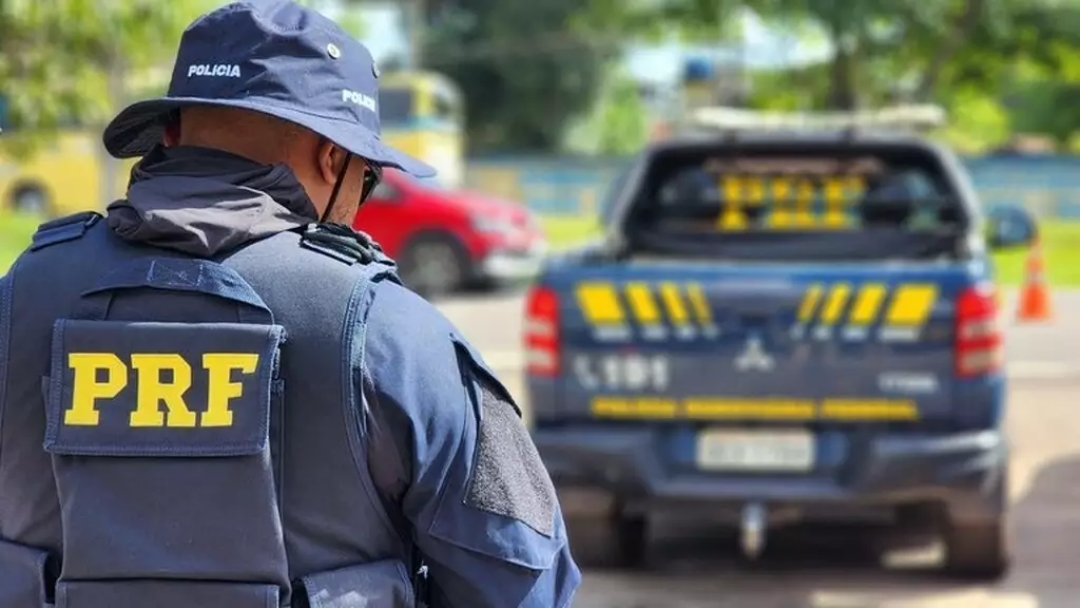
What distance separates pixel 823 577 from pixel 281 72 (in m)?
4.63

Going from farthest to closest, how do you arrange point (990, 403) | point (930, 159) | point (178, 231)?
point (930, 159)
point (990, 403)
point (178, 231)

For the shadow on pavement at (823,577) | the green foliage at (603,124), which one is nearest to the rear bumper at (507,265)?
the shadow on pavement at (823,577)

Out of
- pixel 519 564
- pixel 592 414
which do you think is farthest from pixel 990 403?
pixel 519 564

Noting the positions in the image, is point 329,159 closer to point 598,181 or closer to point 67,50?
point 67,50

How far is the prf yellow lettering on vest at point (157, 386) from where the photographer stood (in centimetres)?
197

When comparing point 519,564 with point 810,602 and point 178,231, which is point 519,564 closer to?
point 178,231

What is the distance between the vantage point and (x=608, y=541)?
241 inches

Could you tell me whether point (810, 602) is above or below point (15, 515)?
below

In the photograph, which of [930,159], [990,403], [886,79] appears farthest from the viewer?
[886,79]

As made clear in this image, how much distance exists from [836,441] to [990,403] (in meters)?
0.53

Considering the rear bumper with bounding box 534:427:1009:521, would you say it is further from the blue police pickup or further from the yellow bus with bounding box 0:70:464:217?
the yellow bus with bounding box 0:70:464:217

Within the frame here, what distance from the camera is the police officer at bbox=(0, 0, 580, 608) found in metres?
1.96

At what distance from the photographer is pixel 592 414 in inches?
224

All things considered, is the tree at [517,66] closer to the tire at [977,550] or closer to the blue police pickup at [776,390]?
the tire at [977,550]
